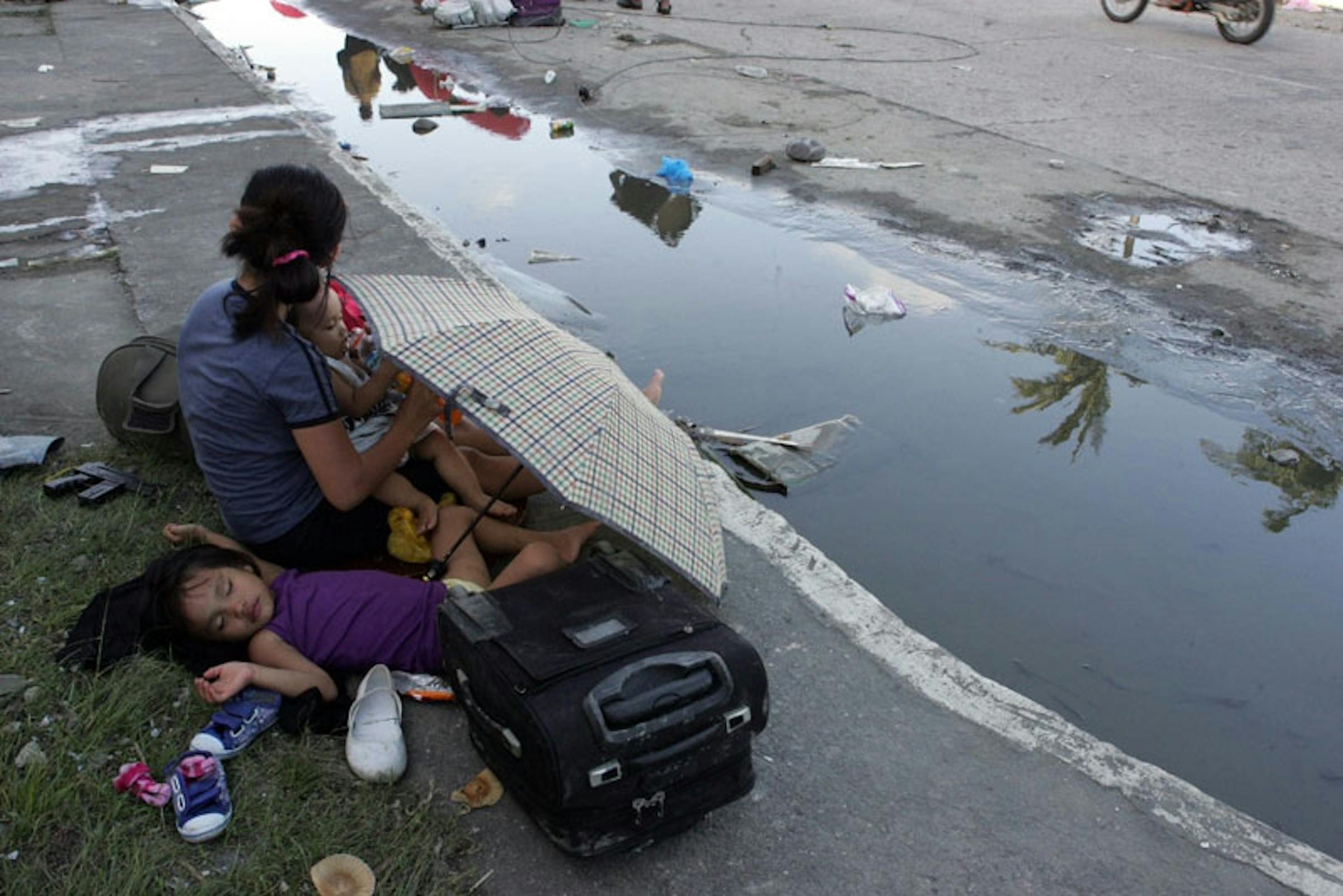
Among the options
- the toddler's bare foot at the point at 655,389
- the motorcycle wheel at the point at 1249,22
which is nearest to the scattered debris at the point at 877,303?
the toddler's bare foot at the point at 655,389

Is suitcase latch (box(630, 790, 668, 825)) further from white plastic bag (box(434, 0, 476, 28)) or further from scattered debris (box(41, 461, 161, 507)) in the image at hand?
white plastic bag (box(434, 0, 476, 28))

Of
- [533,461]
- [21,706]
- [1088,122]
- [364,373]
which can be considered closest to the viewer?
[533,461]

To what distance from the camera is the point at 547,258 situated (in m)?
6.17

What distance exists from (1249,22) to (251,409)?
12.8 m

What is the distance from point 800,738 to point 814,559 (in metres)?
0.80

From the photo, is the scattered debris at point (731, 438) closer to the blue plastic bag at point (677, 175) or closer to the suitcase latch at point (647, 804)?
the suitcase latch at point (647, 804)

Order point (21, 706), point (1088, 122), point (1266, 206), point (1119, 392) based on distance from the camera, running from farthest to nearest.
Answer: point (1088, 122), point (1266, 206), point (1119, 392), point (21, 706)

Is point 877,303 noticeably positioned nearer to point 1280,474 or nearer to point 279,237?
point 1280,474

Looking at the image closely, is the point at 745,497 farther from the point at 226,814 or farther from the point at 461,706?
the point at 226,814

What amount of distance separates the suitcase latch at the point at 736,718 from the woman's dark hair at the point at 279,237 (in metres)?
1.49

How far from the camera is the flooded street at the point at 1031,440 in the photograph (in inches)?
126

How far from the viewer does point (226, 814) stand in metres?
2.29

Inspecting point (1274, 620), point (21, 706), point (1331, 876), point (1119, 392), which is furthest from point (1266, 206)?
point (21, 706)

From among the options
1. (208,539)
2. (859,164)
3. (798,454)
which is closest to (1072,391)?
(798,454)
